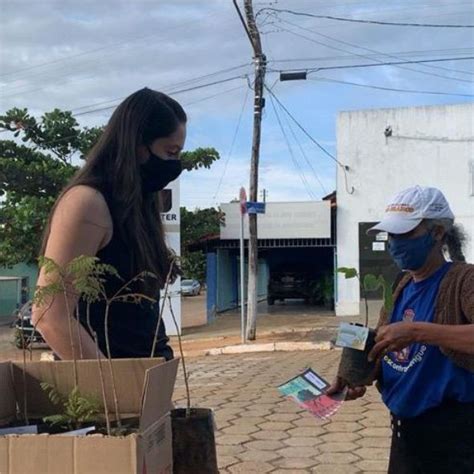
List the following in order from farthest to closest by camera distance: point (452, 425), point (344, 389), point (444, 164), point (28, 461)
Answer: point (444, 164), point (344, 389), point (452, 425), point (28, 461)

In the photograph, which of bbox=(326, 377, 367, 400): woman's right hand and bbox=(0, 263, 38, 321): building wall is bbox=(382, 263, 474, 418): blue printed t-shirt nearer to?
bbox=(326, 377, 367, 400): woman's right hand

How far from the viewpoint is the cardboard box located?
5.00ft

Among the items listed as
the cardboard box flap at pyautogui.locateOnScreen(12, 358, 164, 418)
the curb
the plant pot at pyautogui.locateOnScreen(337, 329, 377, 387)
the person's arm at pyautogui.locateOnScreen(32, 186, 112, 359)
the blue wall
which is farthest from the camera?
the blue wall

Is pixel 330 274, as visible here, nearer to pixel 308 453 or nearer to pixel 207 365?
pixel 207 365

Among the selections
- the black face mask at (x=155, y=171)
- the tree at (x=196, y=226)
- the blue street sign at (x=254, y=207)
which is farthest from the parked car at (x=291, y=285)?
the black face mask at (x=155, y=171)

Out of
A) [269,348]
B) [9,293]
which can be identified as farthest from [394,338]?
[9,293]

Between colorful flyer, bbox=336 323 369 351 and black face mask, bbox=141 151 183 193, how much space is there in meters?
0.79

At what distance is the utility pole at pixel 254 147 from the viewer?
→ 52.2 feet

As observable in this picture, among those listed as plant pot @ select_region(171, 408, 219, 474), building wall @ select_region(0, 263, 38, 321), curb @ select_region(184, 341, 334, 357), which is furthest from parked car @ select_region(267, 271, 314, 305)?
plant pot @ select_region(171, 408, 219, 474)

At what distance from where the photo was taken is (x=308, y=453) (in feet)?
17.3

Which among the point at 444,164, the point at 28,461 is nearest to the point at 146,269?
the point at 28,461

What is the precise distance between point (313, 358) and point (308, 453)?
6.81m

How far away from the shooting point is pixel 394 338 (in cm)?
239

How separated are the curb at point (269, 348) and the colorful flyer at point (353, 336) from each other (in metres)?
11.1
